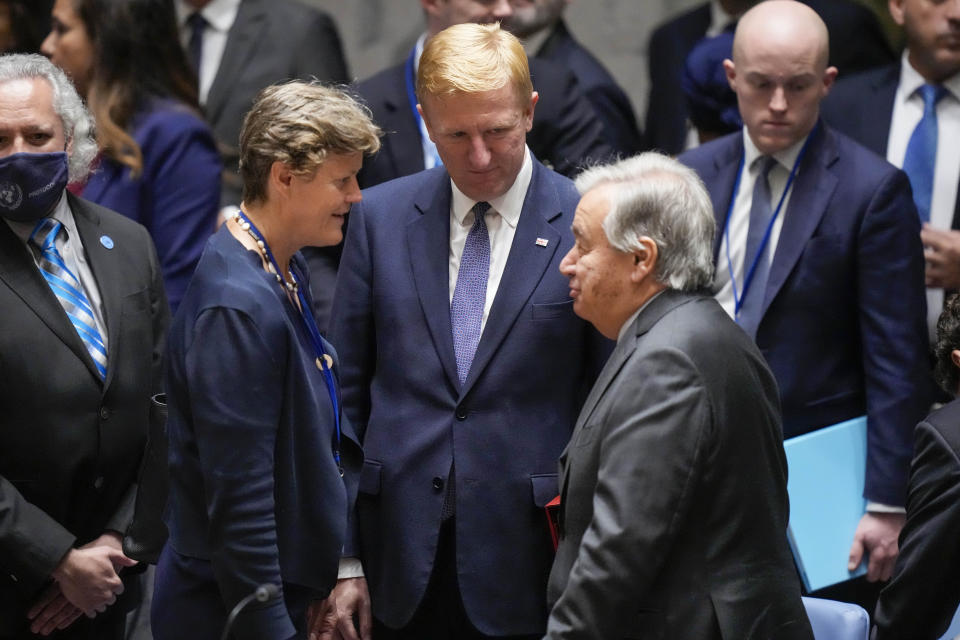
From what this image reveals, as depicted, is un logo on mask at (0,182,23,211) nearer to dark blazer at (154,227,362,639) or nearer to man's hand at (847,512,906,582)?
dark blazer at (154,227,362,639)

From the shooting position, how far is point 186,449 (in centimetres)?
264

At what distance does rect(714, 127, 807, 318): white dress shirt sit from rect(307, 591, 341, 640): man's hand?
4.29ft

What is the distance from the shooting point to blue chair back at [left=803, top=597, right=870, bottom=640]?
2840 millimetres

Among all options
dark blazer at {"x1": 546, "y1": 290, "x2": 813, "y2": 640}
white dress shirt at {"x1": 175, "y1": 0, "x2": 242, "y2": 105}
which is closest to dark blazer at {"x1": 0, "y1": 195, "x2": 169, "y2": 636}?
dark blazer at {"x1": 546, "y1": 290, "x2": 813, "y2": 640}

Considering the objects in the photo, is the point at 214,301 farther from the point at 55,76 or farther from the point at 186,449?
the point at 55,76

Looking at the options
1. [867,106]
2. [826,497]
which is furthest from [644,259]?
[867,106]

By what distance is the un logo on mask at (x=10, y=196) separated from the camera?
3068 mm

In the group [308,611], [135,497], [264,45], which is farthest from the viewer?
[264,45]

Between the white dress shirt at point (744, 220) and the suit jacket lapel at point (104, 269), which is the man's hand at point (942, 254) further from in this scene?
the suit jacket lapel at point (104, 269)

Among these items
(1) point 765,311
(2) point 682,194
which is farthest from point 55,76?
(1) point 765,311

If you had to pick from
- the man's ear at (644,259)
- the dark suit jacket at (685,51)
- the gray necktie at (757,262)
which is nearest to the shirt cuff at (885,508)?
the gray necktie at (757,262)

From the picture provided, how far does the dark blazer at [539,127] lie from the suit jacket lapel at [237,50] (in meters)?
0.84

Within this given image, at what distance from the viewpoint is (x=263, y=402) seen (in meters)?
2.57

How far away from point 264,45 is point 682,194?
264cm
